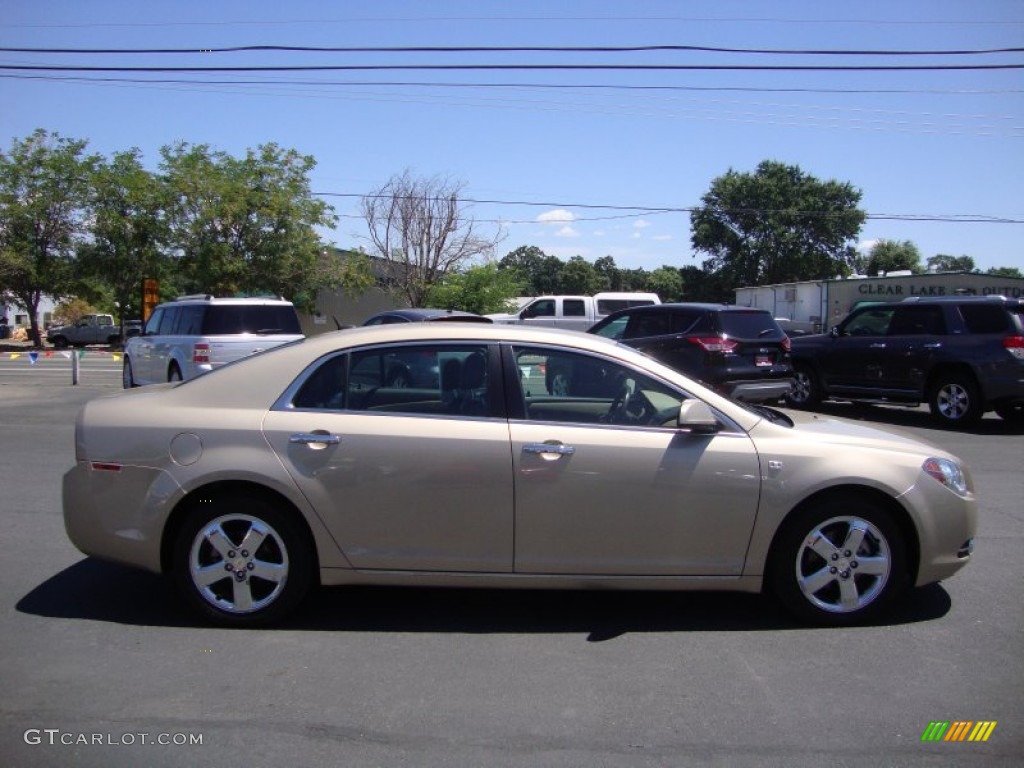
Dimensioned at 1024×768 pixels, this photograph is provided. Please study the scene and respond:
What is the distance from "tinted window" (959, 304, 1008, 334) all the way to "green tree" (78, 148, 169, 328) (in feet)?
110

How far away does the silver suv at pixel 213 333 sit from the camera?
45.2 ft

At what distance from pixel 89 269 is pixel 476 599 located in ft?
130

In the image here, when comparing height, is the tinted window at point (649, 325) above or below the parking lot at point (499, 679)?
above

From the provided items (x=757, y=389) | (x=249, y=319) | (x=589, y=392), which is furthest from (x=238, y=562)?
(x=249, y=319)

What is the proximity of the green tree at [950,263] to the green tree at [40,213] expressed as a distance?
84.9 meters

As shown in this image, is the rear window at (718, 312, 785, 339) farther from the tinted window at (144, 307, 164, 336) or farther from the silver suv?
the tinted window at (144, 307, 164, 336)

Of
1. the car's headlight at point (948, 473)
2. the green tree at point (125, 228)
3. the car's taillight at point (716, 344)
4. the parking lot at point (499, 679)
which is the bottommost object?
the parking lot at point (499, 679)

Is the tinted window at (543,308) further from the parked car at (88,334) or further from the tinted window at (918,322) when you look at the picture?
the parked car at (88,334)

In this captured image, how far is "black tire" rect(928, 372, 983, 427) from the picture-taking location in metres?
12.0

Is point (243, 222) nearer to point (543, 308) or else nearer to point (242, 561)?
point (543, 308)

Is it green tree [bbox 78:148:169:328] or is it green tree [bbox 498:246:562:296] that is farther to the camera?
green tree [bbox 498:246:562:296]

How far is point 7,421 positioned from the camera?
12391 mm

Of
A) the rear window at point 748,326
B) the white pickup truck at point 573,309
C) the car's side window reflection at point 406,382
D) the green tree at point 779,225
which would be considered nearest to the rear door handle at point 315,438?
the car's side window reflection at point 406,382

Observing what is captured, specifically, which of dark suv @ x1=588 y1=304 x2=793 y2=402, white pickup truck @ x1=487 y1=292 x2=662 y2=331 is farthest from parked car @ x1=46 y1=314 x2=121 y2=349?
dark suv @ x1=588 y1=304 x2=793 y2=402
